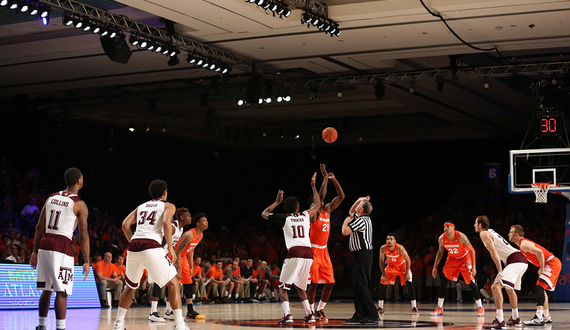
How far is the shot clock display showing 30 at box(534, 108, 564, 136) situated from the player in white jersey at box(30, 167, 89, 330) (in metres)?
12.1

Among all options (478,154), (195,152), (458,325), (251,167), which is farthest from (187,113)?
(458,325)

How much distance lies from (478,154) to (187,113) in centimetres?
1204

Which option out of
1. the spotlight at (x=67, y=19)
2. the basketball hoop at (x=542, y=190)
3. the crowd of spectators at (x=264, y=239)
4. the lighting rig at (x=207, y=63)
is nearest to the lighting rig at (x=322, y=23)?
the lighting rig at (x=207, y=63)

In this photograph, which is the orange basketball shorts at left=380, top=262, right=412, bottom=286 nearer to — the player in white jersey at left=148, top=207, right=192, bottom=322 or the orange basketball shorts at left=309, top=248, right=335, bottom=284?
the orange basketball shorts at left=309, top=248, right=335, bottom=284

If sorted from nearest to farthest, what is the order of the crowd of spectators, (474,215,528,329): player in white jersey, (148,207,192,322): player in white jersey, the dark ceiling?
1. (474,215,528,329): player in white jersey
2. (148,207,192,322): player in white jersey
3. the dark ceiling
4. the crowd of spectators

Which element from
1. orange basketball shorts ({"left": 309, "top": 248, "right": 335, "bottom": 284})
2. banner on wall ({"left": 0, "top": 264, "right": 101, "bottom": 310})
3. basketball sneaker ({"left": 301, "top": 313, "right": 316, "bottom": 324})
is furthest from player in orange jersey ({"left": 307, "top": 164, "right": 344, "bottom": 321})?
banner on wall ({"left": 0, "top": 264, "right": 101, "bottom": 310})

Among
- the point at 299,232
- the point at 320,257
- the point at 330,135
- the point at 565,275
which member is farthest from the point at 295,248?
the point at 565,275

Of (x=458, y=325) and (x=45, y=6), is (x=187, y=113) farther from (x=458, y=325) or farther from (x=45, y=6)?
(x=458, y=325)

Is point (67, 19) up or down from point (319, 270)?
up

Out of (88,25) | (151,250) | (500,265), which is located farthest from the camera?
(88,25)

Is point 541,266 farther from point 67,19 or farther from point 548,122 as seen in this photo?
point 67,19

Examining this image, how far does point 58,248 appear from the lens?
755cm

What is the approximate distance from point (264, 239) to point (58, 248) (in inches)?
746

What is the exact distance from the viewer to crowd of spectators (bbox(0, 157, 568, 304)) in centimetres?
1825
